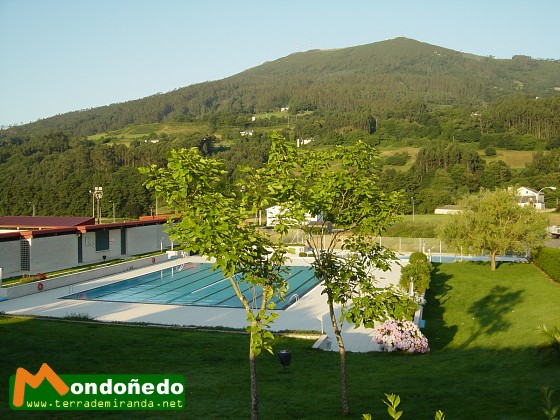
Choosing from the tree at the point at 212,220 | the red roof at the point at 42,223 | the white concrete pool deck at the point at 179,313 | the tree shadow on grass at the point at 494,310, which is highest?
the tree at the point at 212,220

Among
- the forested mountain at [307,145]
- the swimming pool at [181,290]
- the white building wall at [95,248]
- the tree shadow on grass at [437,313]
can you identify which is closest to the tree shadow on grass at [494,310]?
the tree shadow on grass at [437,313]

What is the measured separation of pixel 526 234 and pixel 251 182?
25575 millimetres

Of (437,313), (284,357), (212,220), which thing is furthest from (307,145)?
(212,220)

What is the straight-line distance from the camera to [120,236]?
3606 cm

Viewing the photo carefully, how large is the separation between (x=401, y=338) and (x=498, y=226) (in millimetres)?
18339

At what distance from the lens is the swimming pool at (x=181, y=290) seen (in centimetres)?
2342

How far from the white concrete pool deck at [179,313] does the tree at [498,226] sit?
10.8 m

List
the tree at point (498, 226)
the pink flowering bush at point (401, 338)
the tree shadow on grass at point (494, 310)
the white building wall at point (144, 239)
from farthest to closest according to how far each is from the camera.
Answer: the white building wall at point (144, 239)
the tree at point (498, 226)
the tree shadow on grass at point (494, 310)
the pink flowering bush at point (401, 338)

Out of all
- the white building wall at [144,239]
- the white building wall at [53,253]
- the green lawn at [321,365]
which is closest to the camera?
the green lawn at [321,365]

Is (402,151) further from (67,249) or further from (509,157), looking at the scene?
(67,249)

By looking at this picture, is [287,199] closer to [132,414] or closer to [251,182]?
[251,182]

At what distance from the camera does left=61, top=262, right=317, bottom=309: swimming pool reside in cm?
2342

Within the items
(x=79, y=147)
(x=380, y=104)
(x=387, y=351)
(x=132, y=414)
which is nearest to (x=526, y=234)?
(x=387, y=351)

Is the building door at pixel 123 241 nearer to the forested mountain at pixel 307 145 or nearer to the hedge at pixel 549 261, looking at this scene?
the forested mountain at pixel 307 145
